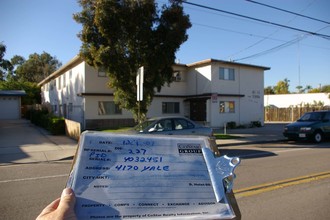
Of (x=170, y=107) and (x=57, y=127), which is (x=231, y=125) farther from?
(x=57, y=127)

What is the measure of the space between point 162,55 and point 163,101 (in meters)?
9.87

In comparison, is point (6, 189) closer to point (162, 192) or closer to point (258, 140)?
point (162, 192)

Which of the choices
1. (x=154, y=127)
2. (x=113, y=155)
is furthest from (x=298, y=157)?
(x=113, y=155)

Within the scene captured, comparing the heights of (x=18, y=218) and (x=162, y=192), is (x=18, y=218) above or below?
below

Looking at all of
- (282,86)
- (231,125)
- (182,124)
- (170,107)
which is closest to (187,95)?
(170,107)

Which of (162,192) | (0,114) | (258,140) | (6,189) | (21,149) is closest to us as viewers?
(162,192)

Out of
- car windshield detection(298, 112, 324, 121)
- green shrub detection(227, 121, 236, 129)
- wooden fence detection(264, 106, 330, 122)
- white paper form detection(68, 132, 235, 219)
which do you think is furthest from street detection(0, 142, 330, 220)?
wooden fence detection(264, 106, 330, 122)

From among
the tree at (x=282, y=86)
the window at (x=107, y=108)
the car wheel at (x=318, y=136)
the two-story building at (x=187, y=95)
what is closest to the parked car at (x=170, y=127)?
the car wheel at (x=318, y=136)

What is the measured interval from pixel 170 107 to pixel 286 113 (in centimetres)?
1942

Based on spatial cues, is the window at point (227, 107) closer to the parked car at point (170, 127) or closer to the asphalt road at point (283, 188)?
Result: the parked car at point (170, 127)

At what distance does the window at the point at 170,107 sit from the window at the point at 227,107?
3.95 m

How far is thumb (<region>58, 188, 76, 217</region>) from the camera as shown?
176 centimetres

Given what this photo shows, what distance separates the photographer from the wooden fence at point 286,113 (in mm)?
36969

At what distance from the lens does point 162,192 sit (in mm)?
1993
